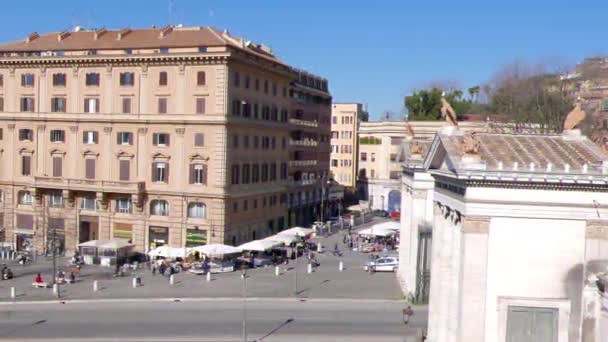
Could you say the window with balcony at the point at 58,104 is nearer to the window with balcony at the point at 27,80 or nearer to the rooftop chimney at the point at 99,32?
the window with balcony at the point at 27,80

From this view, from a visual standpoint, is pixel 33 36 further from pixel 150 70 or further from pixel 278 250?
pixel 278 250

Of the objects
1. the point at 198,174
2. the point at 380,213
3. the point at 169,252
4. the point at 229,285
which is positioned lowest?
the point at 229,285

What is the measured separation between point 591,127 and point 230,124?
28021 millimetres

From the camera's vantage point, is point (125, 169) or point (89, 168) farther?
point (89, 168)

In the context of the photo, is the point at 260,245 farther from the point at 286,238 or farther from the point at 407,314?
the point at 407,314

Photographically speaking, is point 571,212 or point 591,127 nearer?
point 571,212

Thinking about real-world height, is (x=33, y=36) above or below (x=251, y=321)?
above

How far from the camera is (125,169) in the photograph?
59.0 m

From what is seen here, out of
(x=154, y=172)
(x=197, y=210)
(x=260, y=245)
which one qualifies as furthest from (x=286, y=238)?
(x=154, y=172)

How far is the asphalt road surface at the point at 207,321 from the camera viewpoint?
32.8 meters

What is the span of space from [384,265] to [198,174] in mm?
16534

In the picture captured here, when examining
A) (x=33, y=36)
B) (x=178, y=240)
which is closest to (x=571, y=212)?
(x=178, y=240)

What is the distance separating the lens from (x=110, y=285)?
1810 inches

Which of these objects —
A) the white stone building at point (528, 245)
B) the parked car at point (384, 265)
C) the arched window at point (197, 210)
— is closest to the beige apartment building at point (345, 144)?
the arched window at point (197, 210)
